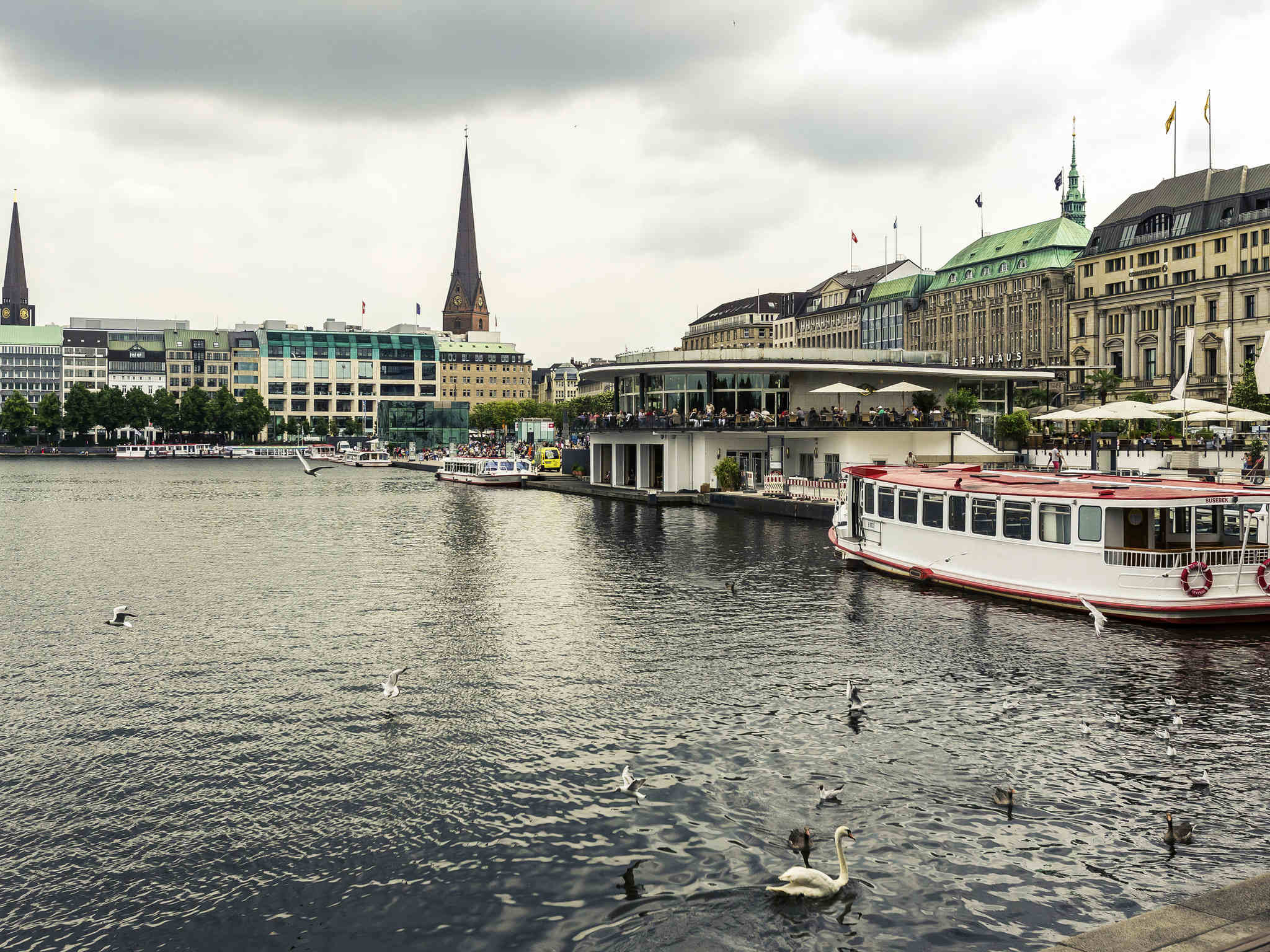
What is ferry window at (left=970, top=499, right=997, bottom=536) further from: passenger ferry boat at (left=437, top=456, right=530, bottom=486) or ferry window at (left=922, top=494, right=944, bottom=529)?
passenger ferry boat at (left=437, top=456, right=530, bottom=486)

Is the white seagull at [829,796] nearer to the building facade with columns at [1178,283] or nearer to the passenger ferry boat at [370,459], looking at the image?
the building facade with columns at [1178,283]

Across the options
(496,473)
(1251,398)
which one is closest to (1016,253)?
(1251,398)

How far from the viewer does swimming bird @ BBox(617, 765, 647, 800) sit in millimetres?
17016

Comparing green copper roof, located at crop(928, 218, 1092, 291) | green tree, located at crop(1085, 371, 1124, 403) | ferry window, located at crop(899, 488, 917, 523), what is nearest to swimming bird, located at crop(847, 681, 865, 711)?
ferry window, located at crop(899, 488, 917, 523)

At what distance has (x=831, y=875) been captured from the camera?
14.5m

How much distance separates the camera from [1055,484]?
3625 cm

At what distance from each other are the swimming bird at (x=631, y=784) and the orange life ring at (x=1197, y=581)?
62.8 feet

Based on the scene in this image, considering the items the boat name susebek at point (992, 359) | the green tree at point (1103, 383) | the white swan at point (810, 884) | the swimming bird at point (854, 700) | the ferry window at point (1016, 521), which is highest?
the boat name susebek at point (992, 359)

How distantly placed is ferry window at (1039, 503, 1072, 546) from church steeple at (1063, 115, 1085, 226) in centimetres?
16975

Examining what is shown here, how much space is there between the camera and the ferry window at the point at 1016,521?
3359 centimetres

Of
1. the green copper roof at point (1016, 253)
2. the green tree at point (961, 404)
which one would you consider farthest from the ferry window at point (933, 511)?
the green copper roof at point (1016, 253)

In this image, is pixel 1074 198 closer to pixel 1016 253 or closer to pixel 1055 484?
pixel 1016 253

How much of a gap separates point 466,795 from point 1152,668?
17362mm

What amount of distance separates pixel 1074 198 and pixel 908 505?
16716cm
